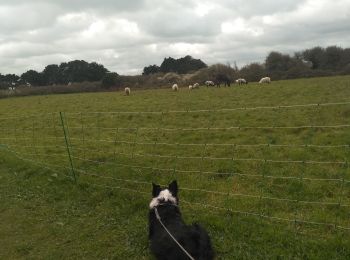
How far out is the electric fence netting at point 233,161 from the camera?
7227 mm

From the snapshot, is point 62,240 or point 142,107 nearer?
point 62,240

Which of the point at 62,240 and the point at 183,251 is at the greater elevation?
the point at 183,251

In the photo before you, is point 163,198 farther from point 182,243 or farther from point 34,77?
point 34,77

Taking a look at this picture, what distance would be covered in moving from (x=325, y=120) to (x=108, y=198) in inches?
352

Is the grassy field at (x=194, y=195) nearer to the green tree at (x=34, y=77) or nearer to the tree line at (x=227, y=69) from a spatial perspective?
the tree line at (x=227, y=69)

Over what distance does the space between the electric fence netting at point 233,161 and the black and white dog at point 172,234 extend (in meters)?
1.42

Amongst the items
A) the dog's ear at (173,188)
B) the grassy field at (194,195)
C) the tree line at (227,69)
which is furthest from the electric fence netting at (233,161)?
the tree line at (227,69)

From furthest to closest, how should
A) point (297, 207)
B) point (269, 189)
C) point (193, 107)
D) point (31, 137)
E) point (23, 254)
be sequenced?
point (193, 107), point (31, 137), point (269, 189), point (297, 207), point (23, 254)

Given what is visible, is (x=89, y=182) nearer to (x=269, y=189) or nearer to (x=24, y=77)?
(x=269, y=189)

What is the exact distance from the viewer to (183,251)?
15.8ft

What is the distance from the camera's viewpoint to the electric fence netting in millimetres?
7227

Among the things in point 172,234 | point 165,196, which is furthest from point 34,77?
point 172,234

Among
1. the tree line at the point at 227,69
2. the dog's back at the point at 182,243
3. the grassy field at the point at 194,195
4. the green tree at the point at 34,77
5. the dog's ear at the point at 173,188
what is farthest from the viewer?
the green tree at the point at 34,77

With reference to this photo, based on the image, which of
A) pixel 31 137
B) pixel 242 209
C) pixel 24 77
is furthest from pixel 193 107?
pixel 24 77
